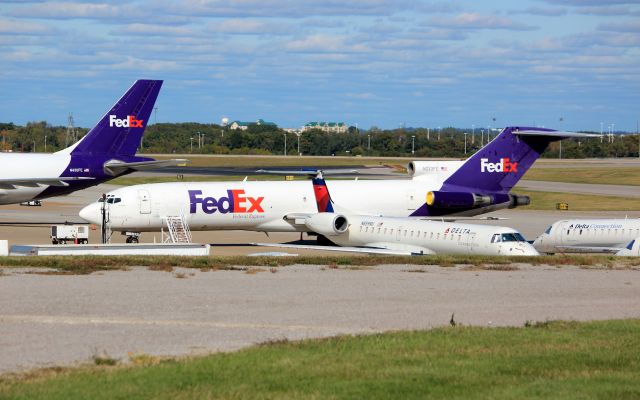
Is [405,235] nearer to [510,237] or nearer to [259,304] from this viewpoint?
[510,237]

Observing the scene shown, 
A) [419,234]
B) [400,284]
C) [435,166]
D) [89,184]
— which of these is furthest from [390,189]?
[400,284]

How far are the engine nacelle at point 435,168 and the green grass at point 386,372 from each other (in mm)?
36555

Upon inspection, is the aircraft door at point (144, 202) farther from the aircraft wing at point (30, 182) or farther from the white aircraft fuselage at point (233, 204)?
the aircraft wing at point (30, 182)

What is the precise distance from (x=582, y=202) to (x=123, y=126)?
3966 centimetres

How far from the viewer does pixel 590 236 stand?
46344 millimetres

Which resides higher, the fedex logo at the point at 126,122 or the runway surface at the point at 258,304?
the fedex logo at the point at 126,122

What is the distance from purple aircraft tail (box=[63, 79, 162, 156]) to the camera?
2333 inches

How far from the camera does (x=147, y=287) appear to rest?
969 inches

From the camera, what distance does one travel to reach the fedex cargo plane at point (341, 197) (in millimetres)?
50062

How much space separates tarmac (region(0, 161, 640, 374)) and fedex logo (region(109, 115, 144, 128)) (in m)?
32.1

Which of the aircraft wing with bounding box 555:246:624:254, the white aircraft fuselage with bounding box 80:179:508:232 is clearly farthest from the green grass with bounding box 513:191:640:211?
the aircraft wing with bounding box 555:246:624:254

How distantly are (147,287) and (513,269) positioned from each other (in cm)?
1081

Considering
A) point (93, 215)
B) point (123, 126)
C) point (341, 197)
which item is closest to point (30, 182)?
point (123, 126)

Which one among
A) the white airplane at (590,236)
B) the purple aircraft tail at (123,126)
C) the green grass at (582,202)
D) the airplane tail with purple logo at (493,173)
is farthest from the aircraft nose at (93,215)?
the green grass at (582,202)
